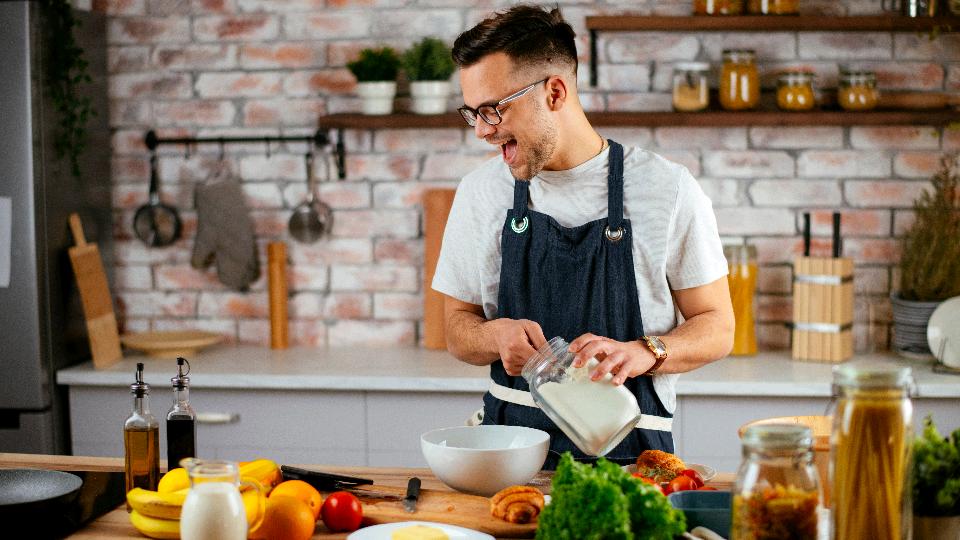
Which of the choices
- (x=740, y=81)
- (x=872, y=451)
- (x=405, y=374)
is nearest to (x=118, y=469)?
(x=405, y=374)

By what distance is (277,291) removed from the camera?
12.6 ft

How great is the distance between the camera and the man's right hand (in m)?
2.06

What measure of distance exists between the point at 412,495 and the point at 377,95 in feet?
7.05

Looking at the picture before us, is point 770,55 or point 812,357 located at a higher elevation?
point 770,55

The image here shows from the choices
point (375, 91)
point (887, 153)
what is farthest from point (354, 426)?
point (887, 153)

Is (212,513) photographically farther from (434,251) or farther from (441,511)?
(434,251)

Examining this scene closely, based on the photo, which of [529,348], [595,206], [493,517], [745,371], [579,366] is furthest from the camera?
[745,371]

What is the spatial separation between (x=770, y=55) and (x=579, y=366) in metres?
2.28

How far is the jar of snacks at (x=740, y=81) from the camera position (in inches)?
141

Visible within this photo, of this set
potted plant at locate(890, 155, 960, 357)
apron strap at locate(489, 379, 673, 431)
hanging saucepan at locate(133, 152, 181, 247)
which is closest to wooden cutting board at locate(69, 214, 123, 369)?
hanging saucepan at locate(133, 152, 181, 247)

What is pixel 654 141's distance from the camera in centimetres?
379

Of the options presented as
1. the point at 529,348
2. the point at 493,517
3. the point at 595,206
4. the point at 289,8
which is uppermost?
the point at 289,8

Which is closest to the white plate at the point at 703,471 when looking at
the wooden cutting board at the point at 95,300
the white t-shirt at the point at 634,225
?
the white t-shirt at the point at 634,225

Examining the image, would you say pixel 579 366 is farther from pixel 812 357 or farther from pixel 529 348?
pixel 812 357
